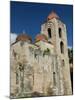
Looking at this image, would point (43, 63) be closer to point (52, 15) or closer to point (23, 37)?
point (23, 37)

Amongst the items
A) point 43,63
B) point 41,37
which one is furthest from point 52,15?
point 43,63

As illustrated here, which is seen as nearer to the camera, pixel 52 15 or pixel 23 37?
pixel 23 37

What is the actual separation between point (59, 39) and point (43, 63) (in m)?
0.28

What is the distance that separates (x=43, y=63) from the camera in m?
3.03

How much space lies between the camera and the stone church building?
9.61ft

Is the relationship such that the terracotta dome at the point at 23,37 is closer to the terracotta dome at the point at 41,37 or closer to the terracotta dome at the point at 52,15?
the terracotta dome at the point at 41,37

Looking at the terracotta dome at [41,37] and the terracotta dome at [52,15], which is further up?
the terracotta dome at [52,15]

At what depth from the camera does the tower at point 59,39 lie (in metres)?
3.04

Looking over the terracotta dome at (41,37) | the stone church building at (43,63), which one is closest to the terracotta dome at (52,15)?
the stone church building at (43,63)

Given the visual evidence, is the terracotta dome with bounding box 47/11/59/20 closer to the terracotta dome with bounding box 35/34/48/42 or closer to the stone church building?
the stone church building

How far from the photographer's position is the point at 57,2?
3068 millimetres

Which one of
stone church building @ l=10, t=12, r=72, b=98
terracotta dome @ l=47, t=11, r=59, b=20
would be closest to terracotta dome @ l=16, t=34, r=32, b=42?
stone church building @ l=10, t=12, r=72, b=98

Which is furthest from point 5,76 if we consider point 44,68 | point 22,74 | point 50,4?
point 50,4

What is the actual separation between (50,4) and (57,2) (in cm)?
8
